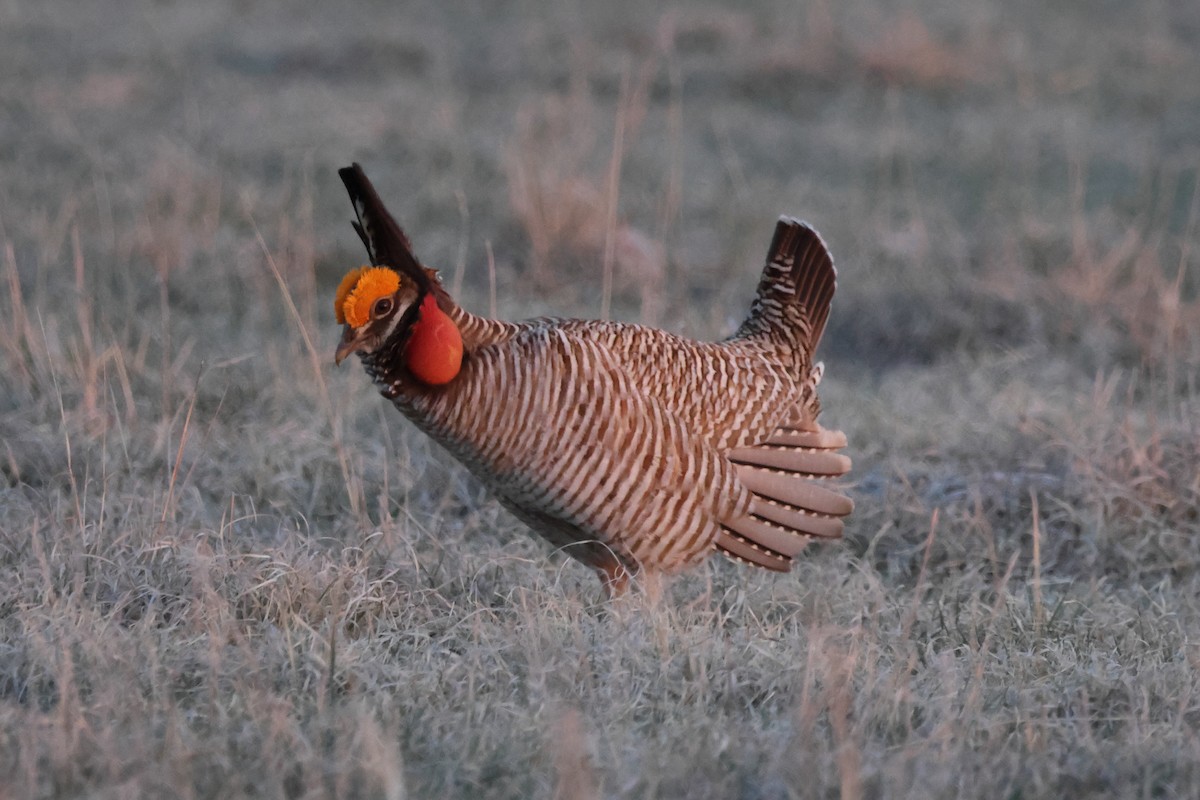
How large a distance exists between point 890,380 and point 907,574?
1636mm

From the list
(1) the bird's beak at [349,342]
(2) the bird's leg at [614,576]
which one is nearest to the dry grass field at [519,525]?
(2) the bird's leg at [614,576]

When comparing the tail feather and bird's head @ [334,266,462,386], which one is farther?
the tail feather

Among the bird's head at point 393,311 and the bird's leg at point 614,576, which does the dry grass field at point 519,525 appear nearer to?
the bird's leg at point 614,576

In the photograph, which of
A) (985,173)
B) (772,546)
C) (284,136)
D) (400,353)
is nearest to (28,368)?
(400,353)

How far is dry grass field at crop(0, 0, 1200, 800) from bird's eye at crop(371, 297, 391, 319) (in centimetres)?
56

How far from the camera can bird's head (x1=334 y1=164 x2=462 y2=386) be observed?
3271mm

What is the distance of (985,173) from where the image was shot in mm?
8773

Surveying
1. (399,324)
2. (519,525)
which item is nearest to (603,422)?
(399,324)

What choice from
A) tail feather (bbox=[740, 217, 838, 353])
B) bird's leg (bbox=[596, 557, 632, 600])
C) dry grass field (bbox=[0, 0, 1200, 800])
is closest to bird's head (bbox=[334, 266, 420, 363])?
dry grass field (bbox=[0, 0, 1200, 800])

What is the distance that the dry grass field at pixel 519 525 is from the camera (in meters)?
2.55

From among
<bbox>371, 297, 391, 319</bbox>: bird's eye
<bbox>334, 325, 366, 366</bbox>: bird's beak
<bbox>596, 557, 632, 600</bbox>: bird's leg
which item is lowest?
<bbox>596, 557, 632, 600</bbox>: bird's leg

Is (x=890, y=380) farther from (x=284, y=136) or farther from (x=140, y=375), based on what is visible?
(x=284, y=136)

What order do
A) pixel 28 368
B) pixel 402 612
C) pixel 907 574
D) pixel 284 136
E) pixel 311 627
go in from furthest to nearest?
pixel 284 136 → pixel 28 368 → pixel 907 574 → pixel 402 612 → pixel 311 627

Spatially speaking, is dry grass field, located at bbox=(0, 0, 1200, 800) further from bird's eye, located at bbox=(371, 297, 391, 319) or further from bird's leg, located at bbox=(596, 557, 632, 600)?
bird's eye, located at bbox=(371, 297, 391, 319)
